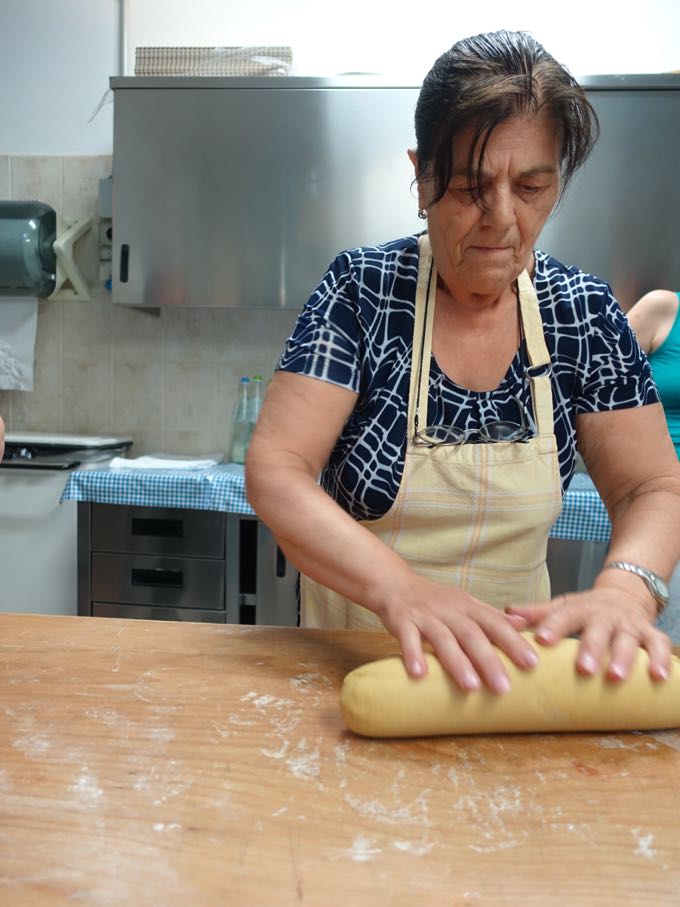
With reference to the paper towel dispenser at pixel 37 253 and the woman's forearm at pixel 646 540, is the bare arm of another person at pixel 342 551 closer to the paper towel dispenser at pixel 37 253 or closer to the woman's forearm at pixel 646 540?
the woman's forearm at pixel 646 540

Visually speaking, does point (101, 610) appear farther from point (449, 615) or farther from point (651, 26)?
point (651, 26)

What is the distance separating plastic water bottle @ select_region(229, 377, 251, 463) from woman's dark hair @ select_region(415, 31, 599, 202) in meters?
2.02

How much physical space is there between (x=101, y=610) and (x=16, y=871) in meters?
2.24

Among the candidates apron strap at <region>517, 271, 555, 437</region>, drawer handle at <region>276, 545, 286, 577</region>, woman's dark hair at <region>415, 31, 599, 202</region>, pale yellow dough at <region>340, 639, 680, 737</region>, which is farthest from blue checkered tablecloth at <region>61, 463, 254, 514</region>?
pale yellow dough at <region>340, 639, 680, 737</region>

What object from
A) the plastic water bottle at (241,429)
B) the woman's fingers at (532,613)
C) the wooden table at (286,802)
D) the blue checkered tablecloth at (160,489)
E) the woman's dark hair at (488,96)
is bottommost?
the blue checkered tablecloth at (160,489)

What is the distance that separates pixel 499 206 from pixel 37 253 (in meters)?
2.43

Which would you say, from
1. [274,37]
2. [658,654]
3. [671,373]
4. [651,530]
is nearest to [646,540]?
[651,530]

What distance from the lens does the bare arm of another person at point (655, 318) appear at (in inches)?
72.9

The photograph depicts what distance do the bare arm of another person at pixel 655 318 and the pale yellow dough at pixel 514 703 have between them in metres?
1.30

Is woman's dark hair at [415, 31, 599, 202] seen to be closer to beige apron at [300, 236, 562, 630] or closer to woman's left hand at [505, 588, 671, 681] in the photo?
beige apron at [300, 236, 562, 630]

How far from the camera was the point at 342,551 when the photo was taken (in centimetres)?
84

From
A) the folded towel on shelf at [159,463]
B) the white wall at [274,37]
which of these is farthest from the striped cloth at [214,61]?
the folded towel on shelf at [159,463]

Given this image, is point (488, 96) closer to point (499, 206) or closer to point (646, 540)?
point (499, 206)

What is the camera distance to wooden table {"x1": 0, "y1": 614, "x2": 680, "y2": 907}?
51cm
